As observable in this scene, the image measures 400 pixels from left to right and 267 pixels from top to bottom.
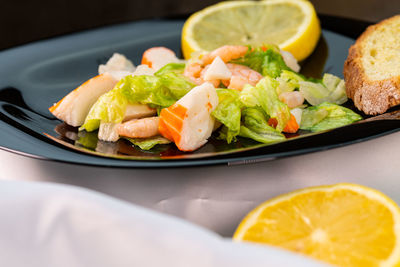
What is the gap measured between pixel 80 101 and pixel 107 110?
7.8 inches

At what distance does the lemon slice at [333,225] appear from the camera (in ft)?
4.37

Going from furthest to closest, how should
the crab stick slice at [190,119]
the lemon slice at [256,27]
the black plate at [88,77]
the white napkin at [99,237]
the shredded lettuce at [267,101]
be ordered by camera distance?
the lemon slice at [256,27]
the shredded lettuce at [267,101]
the crab stick slice at [190,119]
the black plate at [88,77]
the white napkin at [99,237]

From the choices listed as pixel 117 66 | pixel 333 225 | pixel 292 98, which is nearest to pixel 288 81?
pixel 292 98

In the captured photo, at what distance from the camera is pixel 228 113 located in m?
2.08

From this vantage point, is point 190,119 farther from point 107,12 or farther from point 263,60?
point 107,12

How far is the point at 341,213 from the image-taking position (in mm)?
1450

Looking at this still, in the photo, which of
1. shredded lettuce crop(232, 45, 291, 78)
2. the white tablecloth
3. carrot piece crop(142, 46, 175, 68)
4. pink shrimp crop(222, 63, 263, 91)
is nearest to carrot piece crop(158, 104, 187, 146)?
the white tablecloth

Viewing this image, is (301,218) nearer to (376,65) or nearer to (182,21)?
(376,65)

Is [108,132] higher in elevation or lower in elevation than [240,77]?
lower

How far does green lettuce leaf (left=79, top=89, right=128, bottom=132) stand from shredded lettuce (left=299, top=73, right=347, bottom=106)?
811mm

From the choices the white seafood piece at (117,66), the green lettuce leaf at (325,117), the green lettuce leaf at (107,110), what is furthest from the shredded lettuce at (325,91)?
the white seafood piece at (117,66)

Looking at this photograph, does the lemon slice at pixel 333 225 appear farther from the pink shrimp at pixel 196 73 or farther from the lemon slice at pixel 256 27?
the lemon slice at pixel 256 27

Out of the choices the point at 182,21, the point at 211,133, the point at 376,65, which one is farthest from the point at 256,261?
the point at 182,21

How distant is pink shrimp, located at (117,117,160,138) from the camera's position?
2.04 meters
